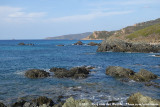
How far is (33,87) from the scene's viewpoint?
1158 inches

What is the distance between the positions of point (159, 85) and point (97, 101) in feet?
41.4

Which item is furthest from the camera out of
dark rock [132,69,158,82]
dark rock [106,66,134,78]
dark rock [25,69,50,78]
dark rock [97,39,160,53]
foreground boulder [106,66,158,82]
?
dark rock [97,39,160,53]

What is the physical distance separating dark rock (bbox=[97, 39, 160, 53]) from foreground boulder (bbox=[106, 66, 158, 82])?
2197 inches

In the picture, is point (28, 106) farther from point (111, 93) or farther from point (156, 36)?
point (156, 36)

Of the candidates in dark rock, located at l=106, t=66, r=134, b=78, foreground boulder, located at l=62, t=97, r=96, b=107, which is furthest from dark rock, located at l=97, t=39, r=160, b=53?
foreground boulder, located at l=62, t=97, r=96, b=107

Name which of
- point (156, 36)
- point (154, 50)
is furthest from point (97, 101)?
point (156, 36)

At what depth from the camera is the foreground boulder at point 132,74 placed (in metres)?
33.0

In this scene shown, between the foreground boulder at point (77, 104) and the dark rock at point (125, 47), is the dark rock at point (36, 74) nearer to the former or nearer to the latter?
the foreground boulder at point (77, 104)

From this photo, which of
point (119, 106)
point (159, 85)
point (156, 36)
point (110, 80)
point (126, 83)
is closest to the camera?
point (119, 106)

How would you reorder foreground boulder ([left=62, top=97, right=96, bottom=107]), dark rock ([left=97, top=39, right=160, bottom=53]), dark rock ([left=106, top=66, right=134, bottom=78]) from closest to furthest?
1. foreground boulder ([left=62, top=97, right=96, bottom=107])
2. dark rock ([left=106, top=66, right=134, bottom=78])
3. dark rock ([left=97, top=39, right=160, bottom=53])

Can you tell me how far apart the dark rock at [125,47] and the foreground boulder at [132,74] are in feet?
183

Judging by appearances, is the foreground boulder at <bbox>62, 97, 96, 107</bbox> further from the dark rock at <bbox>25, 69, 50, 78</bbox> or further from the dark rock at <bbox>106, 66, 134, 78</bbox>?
the dark rock at <bbox>25, 69, 50, 78</bbox>

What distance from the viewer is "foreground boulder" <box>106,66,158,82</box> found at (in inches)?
1299

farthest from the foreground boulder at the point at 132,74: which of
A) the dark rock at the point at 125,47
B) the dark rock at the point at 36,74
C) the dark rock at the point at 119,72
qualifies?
the dark rock at the point at 125,47
